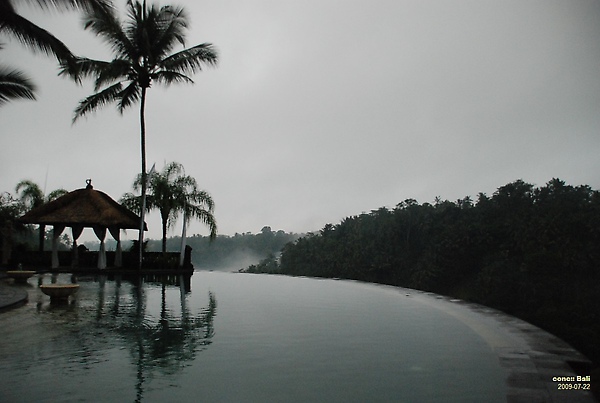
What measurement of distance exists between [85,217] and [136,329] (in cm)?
1619

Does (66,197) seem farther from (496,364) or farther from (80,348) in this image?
(496,364)

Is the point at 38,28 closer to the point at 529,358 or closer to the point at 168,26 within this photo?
the point at 168,26

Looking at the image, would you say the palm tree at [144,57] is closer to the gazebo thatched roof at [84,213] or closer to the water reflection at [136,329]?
the gazebo thatched roof at [84,213]

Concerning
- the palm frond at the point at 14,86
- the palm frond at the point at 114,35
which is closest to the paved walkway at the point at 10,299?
the palm frond at the point at 14,86

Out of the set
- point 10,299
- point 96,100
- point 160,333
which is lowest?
point 160,333

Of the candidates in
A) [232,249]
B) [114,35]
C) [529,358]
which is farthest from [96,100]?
[232,249]

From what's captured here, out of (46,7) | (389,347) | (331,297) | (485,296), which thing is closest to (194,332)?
(389,347)

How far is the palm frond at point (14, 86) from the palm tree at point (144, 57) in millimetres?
4091

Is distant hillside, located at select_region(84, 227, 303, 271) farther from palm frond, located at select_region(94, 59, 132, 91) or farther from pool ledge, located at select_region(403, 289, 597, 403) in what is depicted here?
pool ledge, located at select_region(403, 289, 597, 403)

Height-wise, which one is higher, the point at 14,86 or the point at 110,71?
the point at 110,71

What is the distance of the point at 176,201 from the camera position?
24.0 meters

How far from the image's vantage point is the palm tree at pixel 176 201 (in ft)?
78.7

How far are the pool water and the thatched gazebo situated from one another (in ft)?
40.3

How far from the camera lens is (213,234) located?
2383cm
